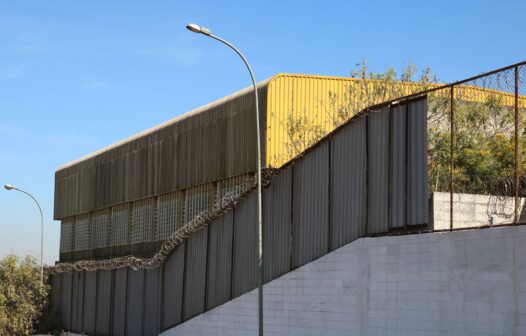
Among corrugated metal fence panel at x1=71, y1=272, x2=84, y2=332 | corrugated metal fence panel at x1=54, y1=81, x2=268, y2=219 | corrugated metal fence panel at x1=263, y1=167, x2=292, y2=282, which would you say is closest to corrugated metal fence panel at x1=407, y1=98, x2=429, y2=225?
corrugated metal fence panel at x1=263, y1=167, x2=292, y2=282

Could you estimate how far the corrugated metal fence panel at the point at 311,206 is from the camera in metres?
23.2

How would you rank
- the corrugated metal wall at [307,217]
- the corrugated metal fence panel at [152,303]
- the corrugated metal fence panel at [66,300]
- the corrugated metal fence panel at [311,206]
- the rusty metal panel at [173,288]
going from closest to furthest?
the corrugated metal wall at [307,217], the corrugated metal fence panel at [311,206], the rusty metal panel at [173,288], the corrugated metal fence panel at [152,303], the corrugated metal fence panel at [66,300]

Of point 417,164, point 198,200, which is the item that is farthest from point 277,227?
point 198,200

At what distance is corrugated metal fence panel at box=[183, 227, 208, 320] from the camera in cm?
2914

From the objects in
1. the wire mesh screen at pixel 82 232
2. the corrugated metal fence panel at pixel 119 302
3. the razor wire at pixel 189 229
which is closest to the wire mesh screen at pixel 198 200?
the razor wire at pixel 189 229

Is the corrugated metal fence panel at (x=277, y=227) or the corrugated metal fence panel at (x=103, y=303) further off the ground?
the corrugated metal fence panel at (x=277, y=227)

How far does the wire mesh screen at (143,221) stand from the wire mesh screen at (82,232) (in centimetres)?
761

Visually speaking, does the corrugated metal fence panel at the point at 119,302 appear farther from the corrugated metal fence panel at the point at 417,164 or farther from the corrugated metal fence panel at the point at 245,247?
the corrugated metal fence panel at the point at 417,164

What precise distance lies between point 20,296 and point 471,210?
1275 inches

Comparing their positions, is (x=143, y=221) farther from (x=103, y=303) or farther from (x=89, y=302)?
(x=103, y=303)

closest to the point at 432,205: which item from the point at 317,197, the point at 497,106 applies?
the point at 317,197

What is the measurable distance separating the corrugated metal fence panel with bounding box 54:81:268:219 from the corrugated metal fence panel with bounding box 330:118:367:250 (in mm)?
8812

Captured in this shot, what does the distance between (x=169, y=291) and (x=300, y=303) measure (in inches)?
372

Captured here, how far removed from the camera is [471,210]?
66.3ft
